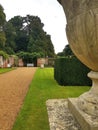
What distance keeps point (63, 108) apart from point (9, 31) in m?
52.0

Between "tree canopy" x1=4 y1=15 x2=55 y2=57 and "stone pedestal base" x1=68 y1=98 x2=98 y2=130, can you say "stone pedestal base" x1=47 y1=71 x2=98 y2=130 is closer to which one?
"stone pedestal base" x1=68 y1=98 x2=98 y2=130

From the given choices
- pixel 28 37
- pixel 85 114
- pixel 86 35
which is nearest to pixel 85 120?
pixel 85 114

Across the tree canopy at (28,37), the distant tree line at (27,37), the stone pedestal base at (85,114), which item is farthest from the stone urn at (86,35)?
the tree canopy at (28,37)

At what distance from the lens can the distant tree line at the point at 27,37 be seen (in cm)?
5572

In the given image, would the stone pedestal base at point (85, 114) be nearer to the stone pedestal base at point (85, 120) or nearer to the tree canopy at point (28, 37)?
the stone pedestal base at point (85, 120)

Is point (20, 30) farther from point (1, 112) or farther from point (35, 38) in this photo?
point (1, 112)

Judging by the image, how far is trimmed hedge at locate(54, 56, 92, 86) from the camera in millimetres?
11875

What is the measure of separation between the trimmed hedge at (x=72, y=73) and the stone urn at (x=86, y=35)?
710 centimetres

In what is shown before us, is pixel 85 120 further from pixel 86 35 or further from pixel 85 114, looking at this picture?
pixel 86 35

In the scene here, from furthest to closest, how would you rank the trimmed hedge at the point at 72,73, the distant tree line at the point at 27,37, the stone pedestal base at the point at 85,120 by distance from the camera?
the distant tree line at the point at 27,37
the trimmed hedge at the point at 72,73
the stone pedestal base at the point at 85,120

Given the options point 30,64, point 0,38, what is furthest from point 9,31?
point 0,38

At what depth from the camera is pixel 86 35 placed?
12.8 ft

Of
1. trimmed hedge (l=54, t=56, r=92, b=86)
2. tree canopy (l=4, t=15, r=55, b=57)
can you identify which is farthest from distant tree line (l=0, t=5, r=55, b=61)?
trimmed hedge (l=54, t=56, r=92, b=86)

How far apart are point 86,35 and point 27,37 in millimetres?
58690
